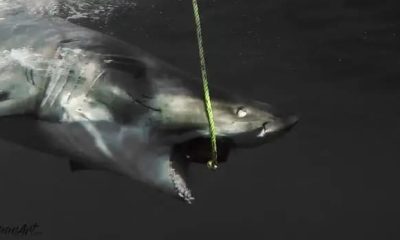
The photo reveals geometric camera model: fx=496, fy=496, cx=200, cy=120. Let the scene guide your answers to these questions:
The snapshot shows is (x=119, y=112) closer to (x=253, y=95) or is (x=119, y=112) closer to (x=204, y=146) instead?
(x=204, y=146)

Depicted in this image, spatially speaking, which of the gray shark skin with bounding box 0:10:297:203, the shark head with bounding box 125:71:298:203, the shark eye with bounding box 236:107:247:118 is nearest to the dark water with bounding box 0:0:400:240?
the gray shark skin with bounding box 0:10:297:203

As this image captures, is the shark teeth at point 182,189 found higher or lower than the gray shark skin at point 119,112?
lower

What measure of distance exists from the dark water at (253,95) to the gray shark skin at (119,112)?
15.7 feet

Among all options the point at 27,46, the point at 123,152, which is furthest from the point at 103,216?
the point at 123,152

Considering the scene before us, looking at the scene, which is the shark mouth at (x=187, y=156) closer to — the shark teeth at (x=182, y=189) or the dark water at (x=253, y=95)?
the shark teeth at (x=182, y=189)

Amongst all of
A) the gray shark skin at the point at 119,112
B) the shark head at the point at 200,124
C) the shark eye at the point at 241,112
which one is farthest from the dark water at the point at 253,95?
the shark eye at the point at 241,112

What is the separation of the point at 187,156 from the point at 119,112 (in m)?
0.54

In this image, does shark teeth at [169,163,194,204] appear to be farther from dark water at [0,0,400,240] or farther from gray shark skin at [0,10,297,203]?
dark water at [0,0,400,240]

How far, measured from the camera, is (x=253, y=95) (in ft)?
35.0

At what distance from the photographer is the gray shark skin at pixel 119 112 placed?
3090 millimetres

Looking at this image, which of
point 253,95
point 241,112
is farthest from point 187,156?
point 253,95

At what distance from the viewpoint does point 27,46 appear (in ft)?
13.1

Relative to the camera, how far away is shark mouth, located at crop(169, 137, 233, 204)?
3.06m

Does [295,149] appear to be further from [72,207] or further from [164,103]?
[164,103]
